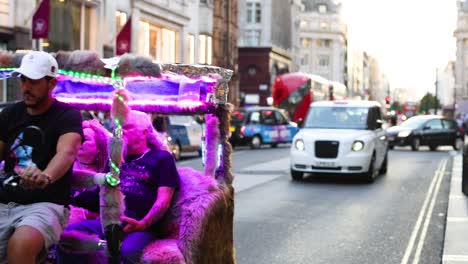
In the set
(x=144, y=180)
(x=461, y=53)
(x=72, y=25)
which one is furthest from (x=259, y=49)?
(x=461, y=53)

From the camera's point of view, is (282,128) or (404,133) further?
(282,128)

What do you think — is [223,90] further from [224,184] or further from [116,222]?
[116,222]

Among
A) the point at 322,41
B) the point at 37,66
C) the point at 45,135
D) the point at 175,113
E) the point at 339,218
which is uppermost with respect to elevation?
the point at 322,41

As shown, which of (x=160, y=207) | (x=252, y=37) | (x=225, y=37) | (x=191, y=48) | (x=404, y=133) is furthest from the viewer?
(x=252, y=37)

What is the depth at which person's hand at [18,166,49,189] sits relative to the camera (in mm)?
4211

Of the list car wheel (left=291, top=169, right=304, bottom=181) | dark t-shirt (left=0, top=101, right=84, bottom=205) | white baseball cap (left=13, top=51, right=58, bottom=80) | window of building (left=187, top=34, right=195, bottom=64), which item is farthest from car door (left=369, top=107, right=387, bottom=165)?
window of building (left=187, top=34, right=195, bottom=64)

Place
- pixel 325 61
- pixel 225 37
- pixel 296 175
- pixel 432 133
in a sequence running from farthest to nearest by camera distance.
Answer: pixel 325 61
pixel 225 37
pixel 432 133
pixel 296 175

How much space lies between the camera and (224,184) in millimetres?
6164

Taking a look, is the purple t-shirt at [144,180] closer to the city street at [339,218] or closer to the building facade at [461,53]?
the city street at [339,218]

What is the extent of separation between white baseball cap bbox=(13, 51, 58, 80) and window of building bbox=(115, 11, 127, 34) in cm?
3166

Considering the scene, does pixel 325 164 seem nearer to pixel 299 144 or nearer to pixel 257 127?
pixel 299 144

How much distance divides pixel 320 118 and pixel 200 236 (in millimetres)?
13735

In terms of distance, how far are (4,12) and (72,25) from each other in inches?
182

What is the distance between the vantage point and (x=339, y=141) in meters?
17.6
